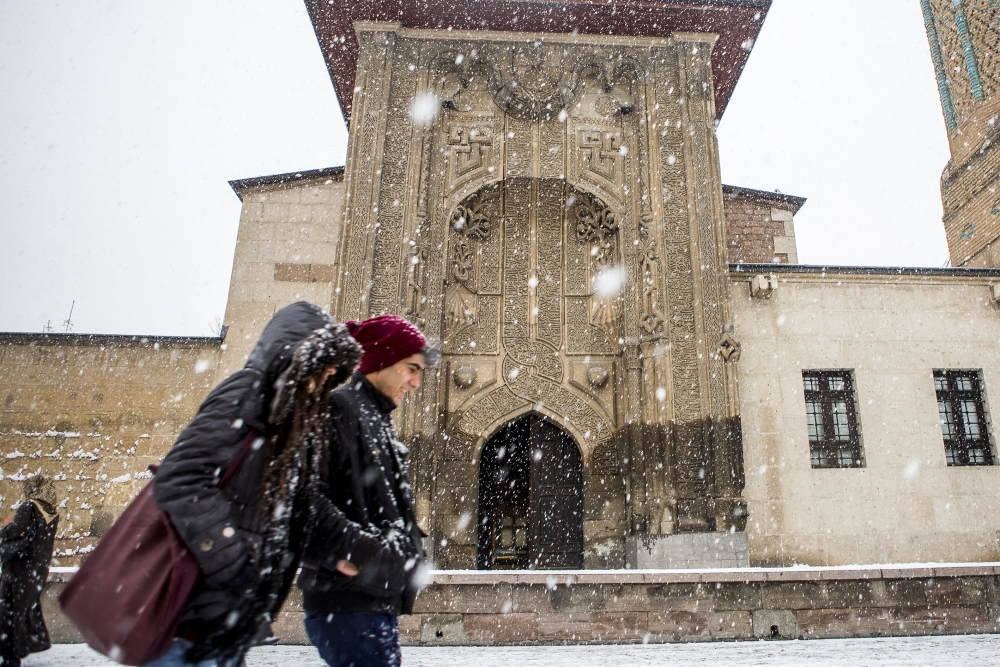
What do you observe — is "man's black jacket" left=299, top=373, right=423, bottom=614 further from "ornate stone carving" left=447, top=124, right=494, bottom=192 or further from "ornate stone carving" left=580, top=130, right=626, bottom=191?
"ornate stone carving" left=580, top=130, right=626, bottom=191

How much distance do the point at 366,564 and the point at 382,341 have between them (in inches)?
29.6

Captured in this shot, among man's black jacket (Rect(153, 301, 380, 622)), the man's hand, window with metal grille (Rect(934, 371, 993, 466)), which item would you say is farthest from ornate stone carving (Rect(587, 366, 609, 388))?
man's black jacket (Rect(153, 301, 380, 622))

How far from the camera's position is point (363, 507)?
6.53 feet

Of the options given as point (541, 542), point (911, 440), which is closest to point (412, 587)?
point (541, 542)

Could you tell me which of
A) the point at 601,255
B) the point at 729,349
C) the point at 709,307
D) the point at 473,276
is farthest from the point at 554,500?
the point at 601,255

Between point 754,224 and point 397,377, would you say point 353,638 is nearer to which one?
point 397,377

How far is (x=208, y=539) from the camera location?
4.86 ft

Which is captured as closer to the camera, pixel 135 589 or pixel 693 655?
pixel 135 589

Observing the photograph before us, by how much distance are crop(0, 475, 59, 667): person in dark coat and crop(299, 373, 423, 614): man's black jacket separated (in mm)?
4547

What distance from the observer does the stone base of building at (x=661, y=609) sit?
575 cm

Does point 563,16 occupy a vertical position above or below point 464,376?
above

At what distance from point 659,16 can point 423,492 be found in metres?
8.78

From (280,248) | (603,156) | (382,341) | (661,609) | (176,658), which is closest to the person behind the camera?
(176,658)

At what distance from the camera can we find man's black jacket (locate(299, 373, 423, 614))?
6.25ft
